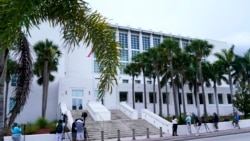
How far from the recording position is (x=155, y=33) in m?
56.1

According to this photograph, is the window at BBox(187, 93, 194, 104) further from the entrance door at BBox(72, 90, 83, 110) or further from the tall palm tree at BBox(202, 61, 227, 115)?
the entrance door at BBox(72, 90, 83, 110)

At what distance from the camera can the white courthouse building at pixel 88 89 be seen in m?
36.4

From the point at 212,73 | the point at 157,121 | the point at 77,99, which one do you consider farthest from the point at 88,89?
the point at 212,73

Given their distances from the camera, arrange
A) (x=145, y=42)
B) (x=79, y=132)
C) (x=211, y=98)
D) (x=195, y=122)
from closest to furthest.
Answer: (x=79, y=132), (x=195, y=122), (x=211, y=98), (x=145, y=42)

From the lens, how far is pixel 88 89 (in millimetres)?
38312

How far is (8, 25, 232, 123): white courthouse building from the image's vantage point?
36375mm

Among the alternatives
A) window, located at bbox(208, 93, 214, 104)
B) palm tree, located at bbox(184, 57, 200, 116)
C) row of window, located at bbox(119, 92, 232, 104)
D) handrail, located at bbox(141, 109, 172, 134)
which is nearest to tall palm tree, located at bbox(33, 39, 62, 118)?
handrail, located at bbox(141, 109, 172, 134)

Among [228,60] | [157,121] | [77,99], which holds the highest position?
[228,60]

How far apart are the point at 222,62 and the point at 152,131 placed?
2706 cm

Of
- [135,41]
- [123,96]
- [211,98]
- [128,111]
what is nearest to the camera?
[128,111]

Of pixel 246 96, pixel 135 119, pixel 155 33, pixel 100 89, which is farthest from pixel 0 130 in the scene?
pixel 155 33

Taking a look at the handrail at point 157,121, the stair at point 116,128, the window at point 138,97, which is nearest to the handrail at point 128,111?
the handrail at point 157,121

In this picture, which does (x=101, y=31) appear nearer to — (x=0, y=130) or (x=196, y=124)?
(x=0, y=130)

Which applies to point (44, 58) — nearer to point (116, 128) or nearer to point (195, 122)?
point (116, 128)
